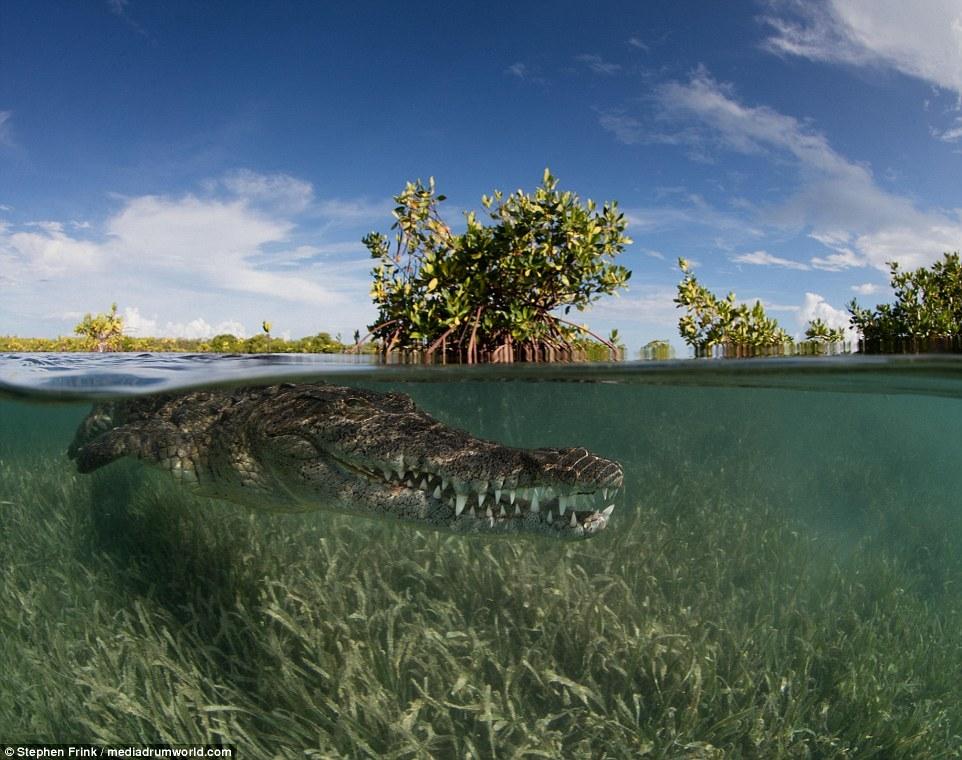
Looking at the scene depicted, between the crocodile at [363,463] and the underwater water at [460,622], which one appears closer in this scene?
the crocodile at [363,463]

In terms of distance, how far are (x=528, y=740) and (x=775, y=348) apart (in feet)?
24.1

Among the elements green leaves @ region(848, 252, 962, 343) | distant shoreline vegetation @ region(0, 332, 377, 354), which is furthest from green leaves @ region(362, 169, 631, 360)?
green leaves @ region(848, 252, 962, 343)

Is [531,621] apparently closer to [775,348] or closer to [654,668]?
[654,668]

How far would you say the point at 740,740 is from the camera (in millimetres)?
4648

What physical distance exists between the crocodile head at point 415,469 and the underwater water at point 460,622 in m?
0.40

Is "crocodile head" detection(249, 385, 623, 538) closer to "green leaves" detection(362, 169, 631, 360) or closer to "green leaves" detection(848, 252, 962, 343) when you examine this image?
"green leaves" detection(362, 169, 631, 360)

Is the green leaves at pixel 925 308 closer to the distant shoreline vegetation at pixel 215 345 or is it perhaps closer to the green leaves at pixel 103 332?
the distant shoreline vegetation at pixel 215 345

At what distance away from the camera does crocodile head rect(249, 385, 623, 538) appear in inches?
136

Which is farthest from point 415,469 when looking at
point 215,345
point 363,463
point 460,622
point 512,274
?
point 215,345

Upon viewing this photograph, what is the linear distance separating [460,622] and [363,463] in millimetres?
1867

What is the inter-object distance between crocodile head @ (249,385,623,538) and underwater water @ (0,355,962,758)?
0.40 meters

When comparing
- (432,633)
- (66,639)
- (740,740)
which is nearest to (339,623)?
(432,633)

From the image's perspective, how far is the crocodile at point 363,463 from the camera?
11.5 feet

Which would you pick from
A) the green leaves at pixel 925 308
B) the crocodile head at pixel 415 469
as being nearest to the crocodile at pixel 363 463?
the crocodile head at pixel 415 469
